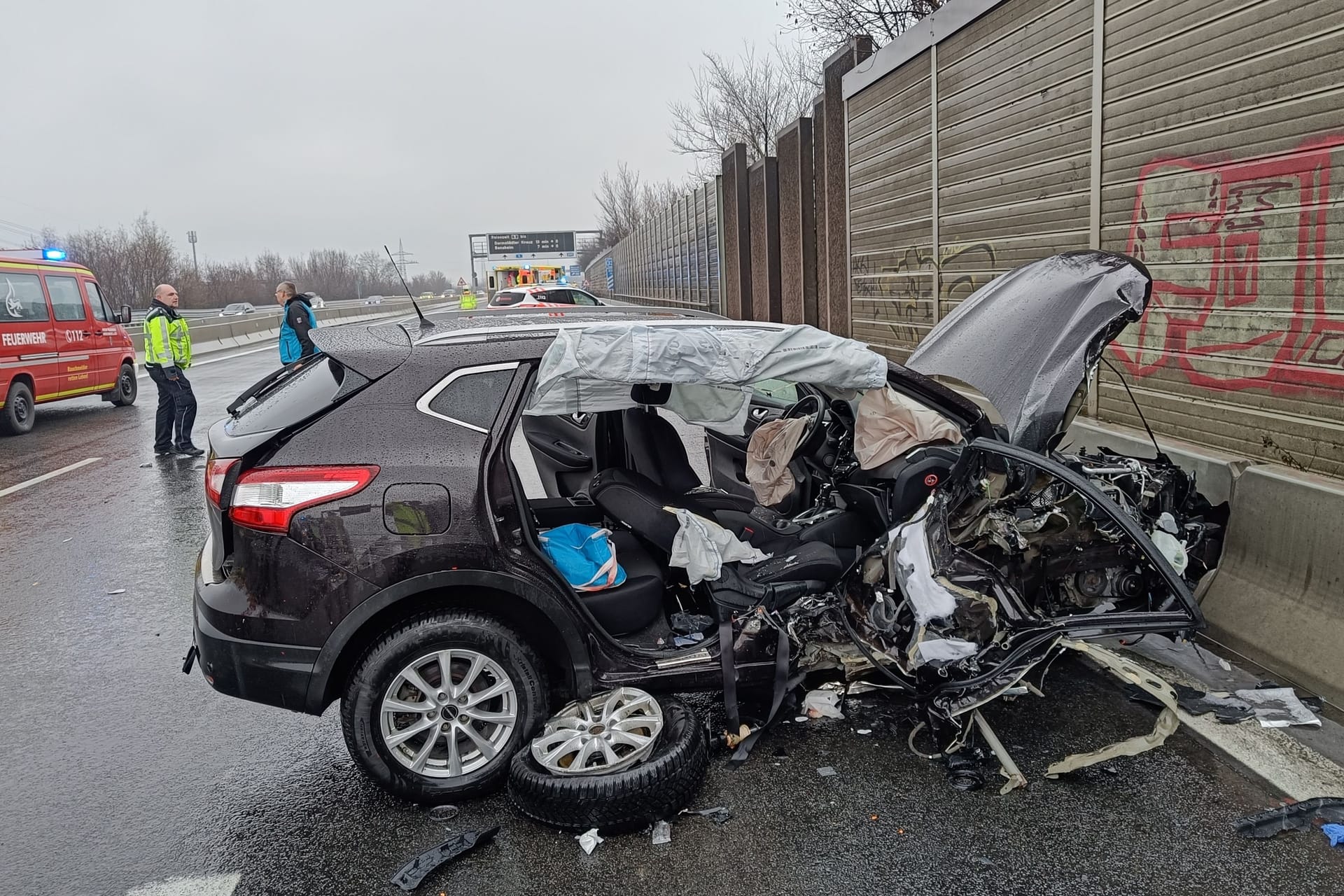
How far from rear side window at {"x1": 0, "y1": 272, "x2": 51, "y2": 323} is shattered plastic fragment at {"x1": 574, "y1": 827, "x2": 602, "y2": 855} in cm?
1377

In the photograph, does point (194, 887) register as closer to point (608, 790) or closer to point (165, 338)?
point (608, 790)

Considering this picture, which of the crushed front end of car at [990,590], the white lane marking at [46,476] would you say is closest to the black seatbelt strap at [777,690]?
the crushed front end of car at [990,590]

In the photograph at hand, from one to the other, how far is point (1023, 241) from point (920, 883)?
651cm

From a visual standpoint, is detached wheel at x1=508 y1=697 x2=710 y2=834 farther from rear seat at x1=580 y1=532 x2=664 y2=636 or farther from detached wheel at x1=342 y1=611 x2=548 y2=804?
rear seat at x1=580 y1=532 x2=664 y2=636

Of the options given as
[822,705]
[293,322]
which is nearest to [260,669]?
[822,705]

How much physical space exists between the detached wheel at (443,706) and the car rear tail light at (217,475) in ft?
2.62

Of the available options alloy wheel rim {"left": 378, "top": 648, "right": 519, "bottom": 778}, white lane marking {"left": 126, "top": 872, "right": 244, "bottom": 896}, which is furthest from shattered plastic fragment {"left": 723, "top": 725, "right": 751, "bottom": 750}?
white lane marking {"left": 126, "top": 872, "right": 244, "bottom": 896}

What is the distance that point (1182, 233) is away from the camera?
5.91 meters

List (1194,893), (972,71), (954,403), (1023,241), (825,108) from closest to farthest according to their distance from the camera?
(1194,893), (954,403), (1023,241), (972,71), (825,108)

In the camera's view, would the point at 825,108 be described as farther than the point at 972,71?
Yes

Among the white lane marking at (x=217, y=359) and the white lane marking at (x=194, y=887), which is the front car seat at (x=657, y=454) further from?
the white lane marking at (x=217, y=359)

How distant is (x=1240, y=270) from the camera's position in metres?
5.41

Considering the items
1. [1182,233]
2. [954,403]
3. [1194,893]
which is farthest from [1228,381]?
[1194,893]

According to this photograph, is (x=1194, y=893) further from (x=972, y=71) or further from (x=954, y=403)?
(x=972, y=71)
